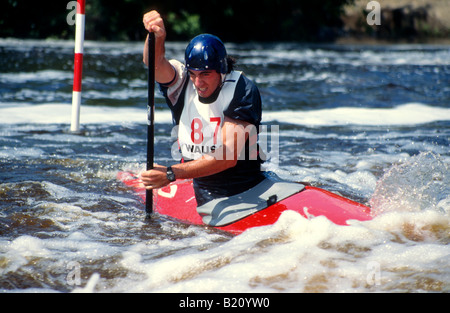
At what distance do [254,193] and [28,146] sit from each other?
11.4ft

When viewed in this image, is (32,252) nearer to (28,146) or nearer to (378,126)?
(28,146)

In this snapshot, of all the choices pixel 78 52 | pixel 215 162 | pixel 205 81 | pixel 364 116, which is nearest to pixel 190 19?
pixel 364 116

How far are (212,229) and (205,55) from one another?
114cm

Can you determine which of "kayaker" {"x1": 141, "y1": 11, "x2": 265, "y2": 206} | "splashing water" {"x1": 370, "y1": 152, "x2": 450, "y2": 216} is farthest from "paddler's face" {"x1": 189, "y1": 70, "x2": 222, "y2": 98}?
"splashing water" {"x1": 370, "y1": 152, "x2": 450, "y2": 216}

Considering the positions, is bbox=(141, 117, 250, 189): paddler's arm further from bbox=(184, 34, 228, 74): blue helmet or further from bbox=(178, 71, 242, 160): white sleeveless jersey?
bbox=(184, 34, 228, 74): blue helmet

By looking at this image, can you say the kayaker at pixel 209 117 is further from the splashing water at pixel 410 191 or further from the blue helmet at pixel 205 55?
the splashing water at pixel 410 191

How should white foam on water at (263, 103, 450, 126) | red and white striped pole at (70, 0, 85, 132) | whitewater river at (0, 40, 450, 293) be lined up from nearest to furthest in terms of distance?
whitewater river at (0, 40, 450, 293)
red and white striped pole at (70, 0, 85, 132)
white foam on water at (263, 103, 450, 126)

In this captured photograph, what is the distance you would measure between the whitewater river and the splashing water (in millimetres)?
11

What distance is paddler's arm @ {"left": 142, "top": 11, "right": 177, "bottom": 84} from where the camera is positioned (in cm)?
367

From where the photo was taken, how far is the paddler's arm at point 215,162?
3539mm

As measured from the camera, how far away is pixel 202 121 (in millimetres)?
3779

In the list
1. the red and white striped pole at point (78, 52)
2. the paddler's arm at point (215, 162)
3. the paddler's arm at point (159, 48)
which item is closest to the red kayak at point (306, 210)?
the paddler's arm at point (215, 162)

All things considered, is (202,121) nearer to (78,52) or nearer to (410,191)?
(410,191)
